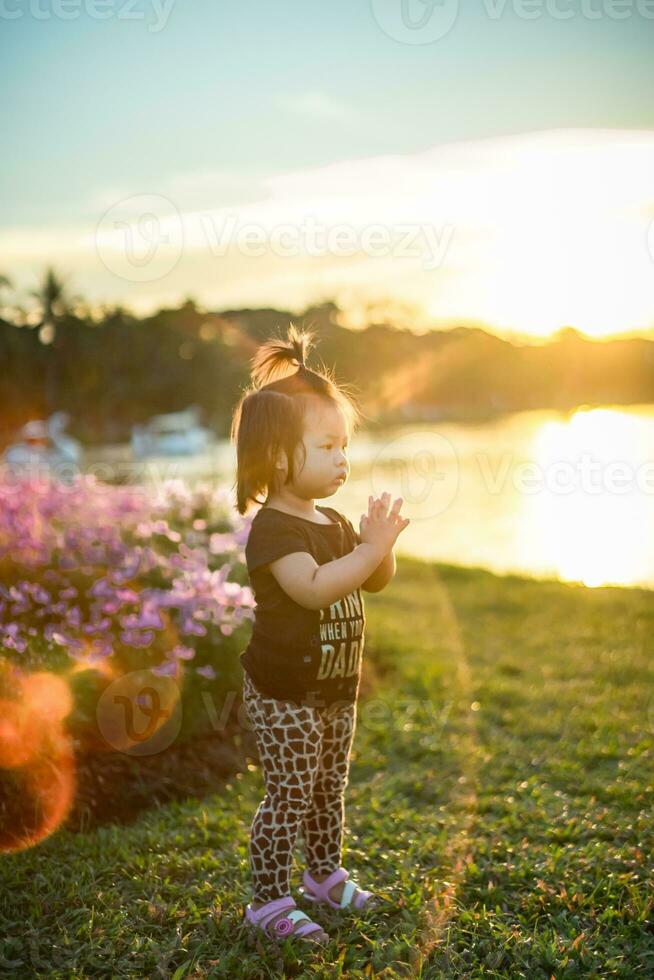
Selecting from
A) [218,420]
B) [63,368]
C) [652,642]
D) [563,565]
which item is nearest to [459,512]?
[563,565]

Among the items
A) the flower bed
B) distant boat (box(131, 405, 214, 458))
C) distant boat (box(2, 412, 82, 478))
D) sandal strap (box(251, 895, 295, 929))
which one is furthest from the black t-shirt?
distant boat (box(131, 405, 214, 458))

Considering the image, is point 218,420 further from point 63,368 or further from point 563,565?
point 563,565

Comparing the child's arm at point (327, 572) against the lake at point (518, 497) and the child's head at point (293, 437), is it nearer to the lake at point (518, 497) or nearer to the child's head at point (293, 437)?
the child's head at point (293, 437)

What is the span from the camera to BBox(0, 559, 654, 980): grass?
8.30 ft

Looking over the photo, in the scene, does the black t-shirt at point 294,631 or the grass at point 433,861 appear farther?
the grass at point 433,861

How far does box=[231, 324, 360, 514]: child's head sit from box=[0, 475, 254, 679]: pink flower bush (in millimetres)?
1554

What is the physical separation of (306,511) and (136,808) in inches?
75.0

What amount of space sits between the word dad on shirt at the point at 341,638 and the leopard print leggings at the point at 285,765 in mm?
137

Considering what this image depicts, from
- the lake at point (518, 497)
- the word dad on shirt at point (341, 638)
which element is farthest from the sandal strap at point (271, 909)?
the lake at point (518, 497)

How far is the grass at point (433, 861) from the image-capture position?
2531 millimetres

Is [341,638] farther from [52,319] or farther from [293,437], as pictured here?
[52,319]

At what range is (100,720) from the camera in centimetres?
358

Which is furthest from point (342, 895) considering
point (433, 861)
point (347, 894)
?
point (433, 861)

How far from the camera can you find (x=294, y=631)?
8.00 feet
